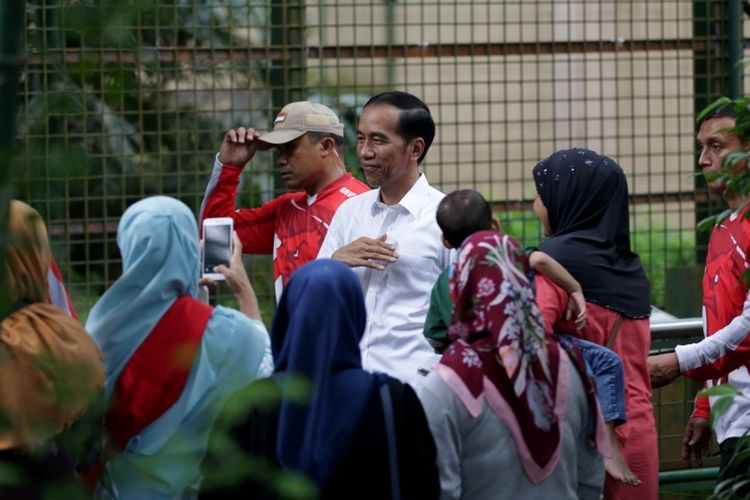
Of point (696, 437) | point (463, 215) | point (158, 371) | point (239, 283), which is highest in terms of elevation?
point (463, 215)

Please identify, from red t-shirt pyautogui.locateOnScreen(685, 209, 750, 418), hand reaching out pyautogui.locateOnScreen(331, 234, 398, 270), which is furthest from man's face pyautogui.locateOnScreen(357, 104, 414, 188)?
red t-shirt pyautogui.locateOnScreen(685, 209, 750, 418)

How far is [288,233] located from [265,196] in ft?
6.50

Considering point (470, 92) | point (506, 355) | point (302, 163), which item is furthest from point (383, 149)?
point (470, 92)

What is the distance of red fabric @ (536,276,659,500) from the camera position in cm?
466

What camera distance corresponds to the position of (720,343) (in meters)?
4.93

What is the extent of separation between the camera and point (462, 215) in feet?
14.2

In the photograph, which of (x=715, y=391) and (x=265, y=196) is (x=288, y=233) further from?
(x=715, y=391)

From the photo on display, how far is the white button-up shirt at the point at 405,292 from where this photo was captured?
502cm

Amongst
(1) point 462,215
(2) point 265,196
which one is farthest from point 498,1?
(1) point 462,215

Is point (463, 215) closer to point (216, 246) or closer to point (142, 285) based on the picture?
point (216, 246)

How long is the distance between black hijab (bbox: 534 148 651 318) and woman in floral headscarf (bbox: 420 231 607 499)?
0.81 metres

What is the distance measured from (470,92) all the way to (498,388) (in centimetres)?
454

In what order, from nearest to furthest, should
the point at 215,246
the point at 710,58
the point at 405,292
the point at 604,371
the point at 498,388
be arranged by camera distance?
the point at 498,388
the point at 604,371
the point at 215,246
the point at 405,292
the point at 710,58

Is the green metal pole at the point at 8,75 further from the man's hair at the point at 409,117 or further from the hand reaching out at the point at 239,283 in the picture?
the man's hair at the point at 409,117
